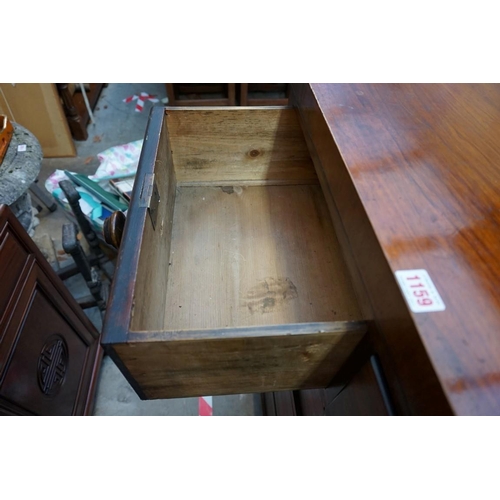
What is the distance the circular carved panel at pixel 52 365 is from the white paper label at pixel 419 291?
3.20ft

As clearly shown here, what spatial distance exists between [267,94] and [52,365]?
2043 millimetres

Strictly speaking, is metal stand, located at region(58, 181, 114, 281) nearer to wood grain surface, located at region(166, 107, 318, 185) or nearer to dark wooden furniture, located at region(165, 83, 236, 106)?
wood grain surface, located at region(166, 107, 318, 185)

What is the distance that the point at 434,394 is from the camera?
0.33 metres

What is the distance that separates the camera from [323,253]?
81cm

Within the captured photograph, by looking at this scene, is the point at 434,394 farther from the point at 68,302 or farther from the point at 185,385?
the point at 68,302

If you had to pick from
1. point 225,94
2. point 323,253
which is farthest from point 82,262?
point 225,94

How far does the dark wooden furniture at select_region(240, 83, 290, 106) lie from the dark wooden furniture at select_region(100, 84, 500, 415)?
148 centimetres

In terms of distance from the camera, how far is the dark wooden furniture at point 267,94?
2.24 meters

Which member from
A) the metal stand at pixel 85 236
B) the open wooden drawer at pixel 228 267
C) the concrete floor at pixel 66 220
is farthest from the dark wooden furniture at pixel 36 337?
the open wooden drawer at pixel 228 267

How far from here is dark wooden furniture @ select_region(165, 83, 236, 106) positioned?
2088 millimetres

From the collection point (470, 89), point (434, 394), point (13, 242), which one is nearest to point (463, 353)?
point (434, 394)

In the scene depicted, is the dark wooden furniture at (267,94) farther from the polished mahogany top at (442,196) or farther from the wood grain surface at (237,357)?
the wood grain surface at (237,357)

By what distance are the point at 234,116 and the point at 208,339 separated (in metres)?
0.61

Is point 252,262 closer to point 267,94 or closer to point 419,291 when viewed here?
point 419,291
